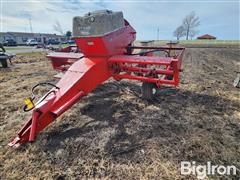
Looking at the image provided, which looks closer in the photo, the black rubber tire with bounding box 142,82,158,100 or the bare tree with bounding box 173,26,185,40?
the black rubber tire with bounding box 142,82,158,100

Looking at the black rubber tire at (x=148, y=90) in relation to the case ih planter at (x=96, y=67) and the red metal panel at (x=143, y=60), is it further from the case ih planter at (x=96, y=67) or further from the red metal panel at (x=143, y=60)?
the red metal panel at (x=143, y=60)

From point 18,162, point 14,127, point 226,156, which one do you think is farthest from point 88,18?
point 226,156

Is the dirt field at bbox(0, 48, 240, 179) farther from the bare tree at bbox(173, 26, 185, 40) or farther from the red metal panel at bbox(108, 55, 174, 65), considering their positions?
the bare tree at bbox(173, 26, 185, 40)

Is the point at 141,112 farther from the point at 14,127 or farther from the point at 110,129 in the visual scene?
the point at 14,127

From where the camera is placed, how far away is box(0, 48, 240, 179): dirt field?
2408 mm

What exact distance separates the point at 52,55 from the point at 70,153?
367 centimetres

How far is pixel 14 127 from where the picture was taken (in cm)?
347
